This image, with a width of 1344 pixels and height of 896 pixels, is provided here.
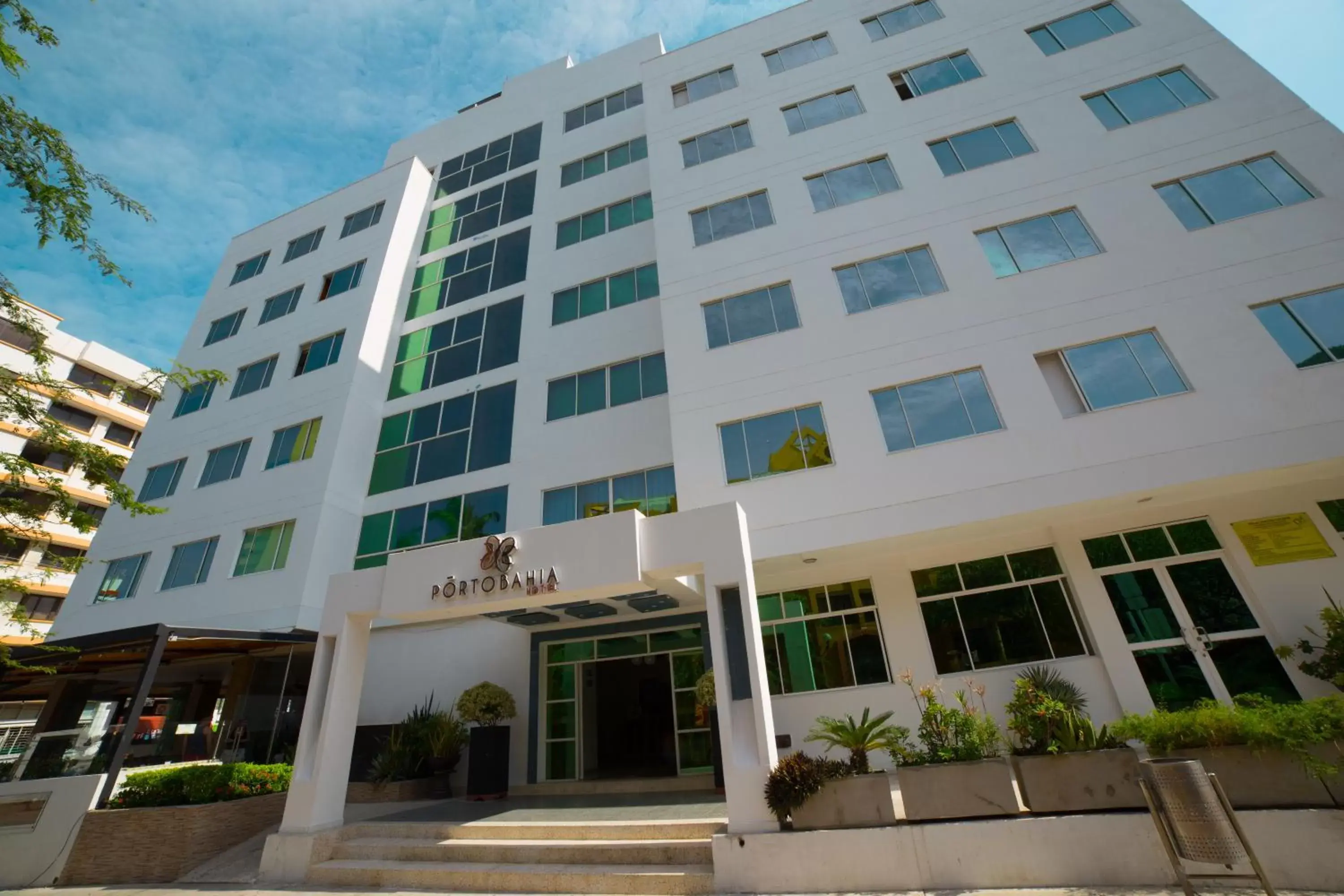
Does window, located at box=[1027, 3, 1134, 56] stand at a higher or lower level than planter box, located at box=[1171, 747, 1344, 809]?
higher

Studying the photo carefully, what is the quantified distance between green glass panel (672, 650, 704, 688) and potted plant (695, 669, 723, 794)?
1.81 metres

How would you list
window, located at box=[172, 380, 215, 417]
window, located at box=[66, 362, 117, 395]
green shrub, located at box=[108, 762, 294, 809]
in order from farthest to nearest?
window, located at box=[66, 362, 117, 395], window, located at box=[172, 380, 215, 417], green shrub, located at box=[108, 762, 294, 809]

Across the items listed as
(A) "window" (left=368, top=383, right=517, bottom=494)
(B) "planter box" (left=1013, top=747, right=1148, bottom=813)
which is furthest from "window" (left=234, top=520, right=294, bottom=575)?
(B) "planter box" (left=1013, top=747, right=1148, bottom=813)

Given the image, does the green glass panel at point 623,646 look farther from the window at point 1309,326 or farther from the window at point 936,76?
the window at point 936,76

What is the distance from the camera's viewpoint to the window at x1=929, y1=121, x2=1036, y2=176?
1351 cm

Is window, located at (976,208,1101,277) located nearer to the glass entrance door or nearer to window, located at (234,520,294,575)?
the glass entrance door

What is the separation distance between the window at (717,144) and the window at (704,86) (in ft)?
5.45

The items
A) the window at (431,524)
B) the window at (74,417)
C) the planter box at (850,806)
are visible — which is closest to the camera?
the planter box at (850,806)

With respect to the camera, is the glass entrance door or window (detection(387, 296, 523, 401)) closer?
the glass entrance door

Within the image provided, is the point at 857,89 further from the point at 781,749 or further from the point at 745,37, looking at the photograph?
the point at 781,749

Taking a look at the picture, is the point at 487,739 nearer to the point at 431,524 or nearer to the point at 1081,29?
the point at 431,524

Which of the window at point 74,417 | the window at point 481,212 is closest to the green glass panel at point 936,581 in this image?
the window at point 481,212

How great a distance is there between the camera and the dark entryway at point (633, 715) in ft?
47.9

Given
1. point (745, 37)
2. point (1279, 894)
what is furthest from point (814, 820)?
point (745, 37)
